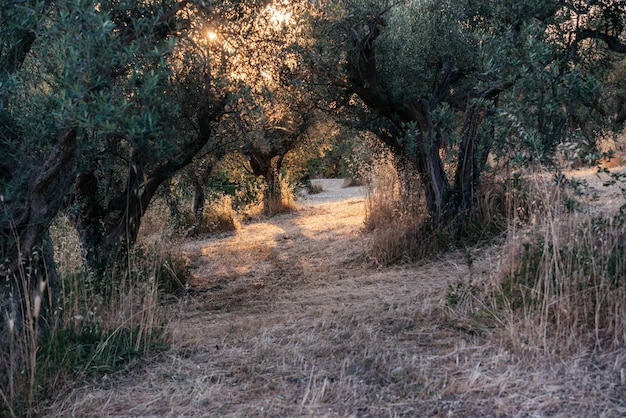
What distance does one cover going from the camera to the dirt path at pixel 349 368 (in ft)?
10.5

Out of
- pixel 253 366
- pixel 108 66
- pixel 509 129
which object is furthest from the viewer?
pixel 509 129

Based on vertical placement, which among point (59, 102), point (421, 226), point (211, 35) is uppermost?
point (211, 35)

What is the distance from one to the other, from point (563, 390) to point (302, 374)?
64.9 inches

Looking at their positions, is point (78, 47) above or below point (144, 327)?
above

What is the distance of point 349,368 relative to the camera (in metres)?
3.73

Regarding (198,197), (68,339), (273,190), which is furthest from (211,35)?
(273,190)

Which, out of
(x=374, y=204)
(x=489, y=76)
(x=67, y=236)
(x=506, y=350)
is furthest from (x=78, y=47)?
(x=374, y=204)

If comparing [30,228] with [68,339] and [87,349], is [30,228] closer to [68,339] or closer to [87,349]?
[68,339]

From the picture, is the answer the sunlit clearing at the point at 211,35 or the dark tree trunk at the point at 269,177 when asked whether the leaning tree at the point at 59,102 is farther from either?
the dark tree trunk at the point at 269,177

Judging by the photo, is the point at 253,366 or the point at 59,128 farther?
the point at 253,366

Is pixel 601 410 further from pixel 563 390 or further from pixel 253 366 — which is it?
pixel 253 366

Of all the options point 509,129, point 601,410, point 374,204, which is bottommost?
point 601,410

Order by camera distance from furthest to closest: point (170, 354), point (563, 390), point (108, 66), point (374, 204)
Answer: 1. point (374, 204)
2. point (170, 354)
3. point (108, 66)
4. point (563, 390)

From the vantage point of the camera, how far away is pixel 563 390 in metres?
3.17
